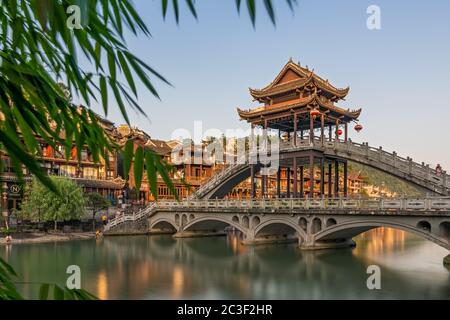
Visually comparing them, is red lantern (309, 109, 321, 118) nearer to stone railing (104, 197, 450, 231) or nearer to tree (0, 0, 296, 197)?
stone railing (104, 197, 450, 231)

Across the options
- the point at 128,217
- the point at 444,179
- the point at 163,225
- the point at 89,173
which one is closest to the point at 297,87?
the point at 444,179

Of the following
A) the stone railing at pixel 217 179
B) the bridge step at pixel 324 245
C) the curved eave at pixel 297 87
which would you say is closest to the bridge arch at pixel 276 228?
the bridge step at pixel 324 245

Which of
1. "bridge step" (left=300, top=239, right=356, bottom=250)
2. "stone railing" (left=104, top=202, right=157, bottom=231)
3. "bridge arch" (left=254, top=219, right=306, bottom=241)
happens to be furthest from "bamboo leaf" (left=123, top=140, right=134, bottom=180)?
"stone railing" (left=104, top=202, right=157, bottom=231)

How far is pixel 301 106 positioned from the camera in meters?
36.2

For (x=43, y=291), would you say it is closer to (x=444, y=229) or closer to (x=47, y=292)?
(x=47, y=292)

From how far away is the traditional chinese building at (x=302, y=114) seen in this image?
3491 cm

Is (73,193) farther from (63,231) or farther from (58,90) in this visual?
(58,90)

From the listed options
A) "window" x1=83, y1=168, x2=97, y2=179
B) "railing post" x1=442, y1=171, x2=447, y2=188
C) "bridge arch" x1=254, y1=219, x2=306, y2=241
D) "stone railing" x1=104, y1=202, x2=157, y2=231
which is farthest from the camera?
"window" x1=83, y1=168, x2=97, y2=179

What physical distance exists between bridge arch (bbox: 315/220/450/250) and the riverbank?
20.2 m

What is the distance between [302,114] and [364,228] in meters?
13.2

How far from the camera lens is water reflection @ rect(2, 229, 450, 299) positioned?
60.1 feet

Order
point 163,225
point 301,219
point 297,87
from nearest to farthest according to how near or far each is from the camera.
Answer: point 301,219
point 297,87
point 163,225

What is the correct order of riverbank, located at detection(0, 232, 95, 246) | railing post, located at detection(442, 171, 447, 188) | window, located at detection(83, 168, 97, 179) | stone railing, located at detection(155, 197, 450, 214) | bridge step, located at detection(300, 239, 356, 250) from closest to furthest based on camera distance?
stone railing, located at detection(155, 197, 450, 214)
railing post, located at detection(442, 171, 447, 188)
bridge step, located at detection(300, 239, 356, 250)
riverbank, located at detection(0, 232, 95, 246)
window, located at detection(83, 168, 97, 179)

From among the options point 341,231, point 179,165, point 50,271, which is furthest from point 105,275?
point 179,165
